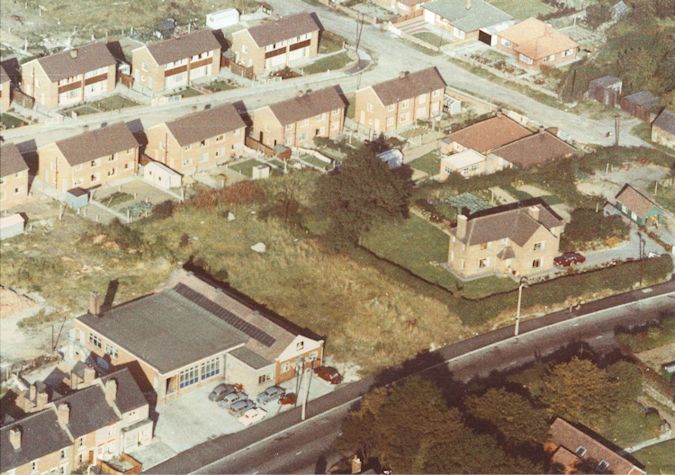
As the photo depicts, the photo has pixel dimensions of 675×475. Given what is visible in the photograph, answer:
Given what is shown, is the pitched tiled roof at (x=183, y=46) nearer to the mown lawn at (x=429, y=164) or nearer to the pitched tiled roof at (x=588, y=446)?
the mown lawn at (x=429, y=164)

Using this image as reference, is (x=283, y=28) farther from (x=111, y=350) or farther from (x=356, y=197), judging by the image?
(x=111, y=350)

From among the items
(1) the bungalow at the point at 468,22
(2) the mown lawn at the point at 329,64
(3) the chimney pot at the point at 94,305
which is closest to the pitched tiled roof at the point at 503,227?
(3) the chimney pot at the point at 94,305

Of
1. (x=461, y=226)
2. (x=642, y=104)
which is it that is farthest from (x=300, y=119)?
(x=642, y=104)

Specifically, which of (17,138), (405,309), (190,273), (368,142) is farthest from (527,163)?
(17,138)

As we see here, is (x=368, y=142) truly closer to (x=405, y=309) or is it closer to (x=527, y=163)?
(x=527, y=163)

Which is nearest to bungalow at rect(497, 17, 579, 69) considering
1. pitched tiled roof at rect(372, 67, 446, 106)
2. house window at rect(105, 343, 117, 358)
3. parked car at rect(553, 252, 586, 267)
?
pitched tiled roof at rect(372, 67, 446, 106)

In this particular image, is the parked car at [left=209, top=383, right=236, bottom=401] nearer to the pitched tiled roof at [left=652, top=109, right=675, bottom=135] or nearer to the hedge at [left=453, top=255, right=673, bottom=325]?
the hedge at [left=453, top=255, right=673, bottom=325]

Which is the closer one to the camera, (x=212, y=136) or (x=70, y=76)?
(x=212, y=136)
